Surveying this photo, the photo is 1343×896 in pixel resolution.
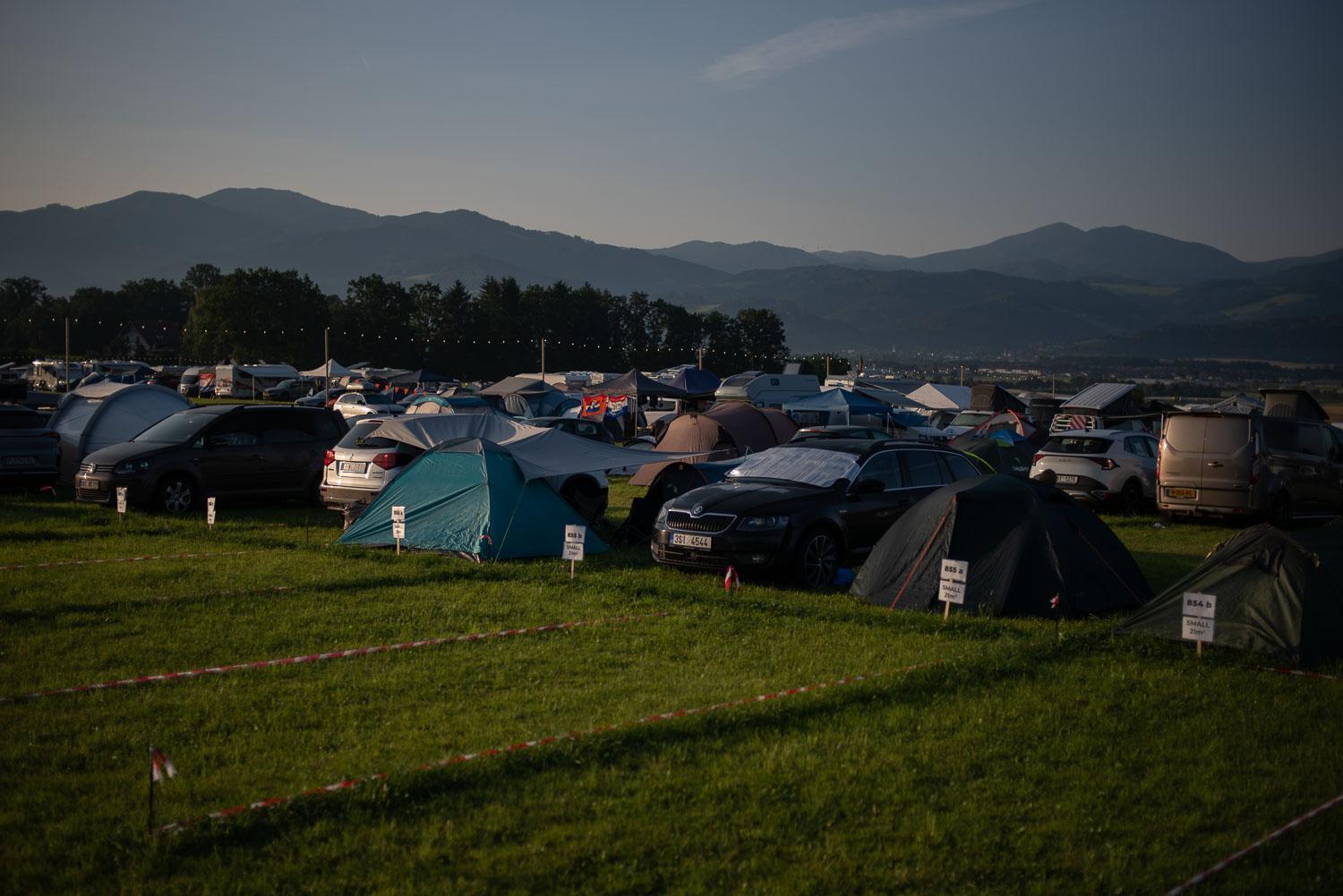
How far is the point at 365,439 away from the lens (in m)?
16.5

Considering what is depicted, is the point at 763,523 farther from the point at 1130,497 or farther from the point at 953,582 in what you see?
the point at 1130,497

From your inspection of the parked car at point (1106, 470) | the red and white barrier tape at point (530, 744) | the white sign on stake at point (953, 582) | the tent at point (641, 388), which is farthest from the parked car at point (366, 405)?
the red and white barrier tape at point (530, 744)

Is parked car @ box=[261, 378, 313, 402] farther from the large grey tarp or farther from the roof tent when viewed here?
the large grey tarp

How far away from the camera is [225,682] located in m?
7.63

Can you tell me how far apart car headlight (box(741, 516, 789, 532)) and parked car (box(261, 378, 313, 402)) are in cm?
5863

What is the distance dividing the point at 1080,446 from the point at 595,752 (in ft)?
57.0

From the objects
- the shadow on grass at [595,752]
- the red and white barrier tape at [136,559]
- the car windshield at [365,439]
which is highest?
the car windshield at [365,439]

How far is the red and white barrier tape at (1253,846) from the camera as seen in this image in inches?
185

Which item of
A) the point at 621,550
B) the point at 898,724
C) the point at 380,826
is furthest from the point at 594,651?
the point at 621,550

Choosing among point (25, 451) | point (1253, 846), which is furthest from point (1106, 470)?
point (25, 451)

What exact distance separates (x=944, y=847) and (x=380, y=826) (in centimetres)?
280

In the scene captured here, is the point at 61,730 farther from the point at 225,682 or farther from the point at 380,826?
the point at 380,826

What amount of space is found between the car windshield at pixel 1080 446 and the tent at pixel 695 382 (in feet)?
72.1

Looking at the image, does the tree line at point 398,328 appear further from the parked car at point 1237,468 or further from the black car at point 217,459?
the parked car at point 1237,468
